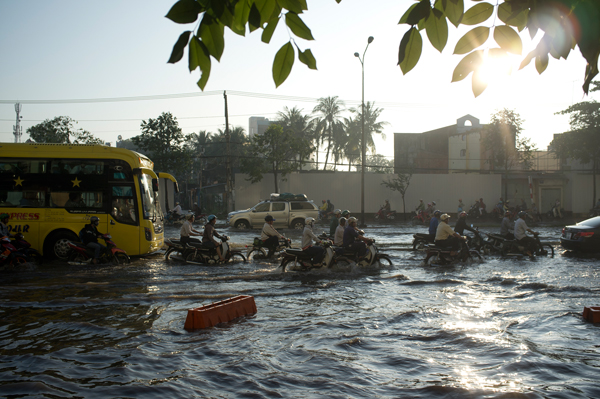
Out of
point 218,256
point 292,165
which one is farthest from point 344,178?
point 218,256

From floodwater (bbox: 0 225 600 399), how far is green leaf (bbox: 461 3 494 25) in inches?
134

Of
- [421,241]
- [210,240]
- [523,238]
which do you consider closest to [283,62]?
[210,240]

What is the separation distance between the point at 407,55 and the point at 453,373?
3.77 m

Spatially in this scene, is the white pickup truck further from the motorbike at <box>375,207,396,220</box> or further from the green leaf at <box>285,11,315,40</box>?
the green leaf at <box>285,11,315,40</box>

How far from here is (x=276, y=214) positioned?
25.3 m

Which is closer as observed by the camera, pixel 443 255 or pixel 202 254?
pixel 443 255

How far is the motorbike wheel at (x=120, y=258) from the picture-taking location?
1262cm

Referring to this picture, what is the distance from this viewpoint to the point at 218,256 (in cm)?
1320

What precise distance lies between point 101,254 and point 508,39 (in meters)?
12.2

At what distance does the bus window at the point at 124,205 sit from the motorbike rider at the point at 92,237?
3.56ft

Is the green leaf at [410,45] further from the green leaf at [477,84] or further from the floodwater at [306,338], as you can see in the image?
the floodwater at [306,338]

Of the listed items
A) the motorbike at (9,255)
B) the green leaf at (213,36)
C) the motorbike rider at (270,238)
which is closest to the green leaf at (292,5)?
the green leaf at (213,36)

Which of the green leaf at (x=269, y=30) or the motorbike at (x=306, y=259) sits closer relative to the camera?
the green leaf at (x=269, y=30)

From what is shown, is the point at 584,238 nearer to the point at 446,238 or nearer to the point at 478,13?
the point at 446,238
